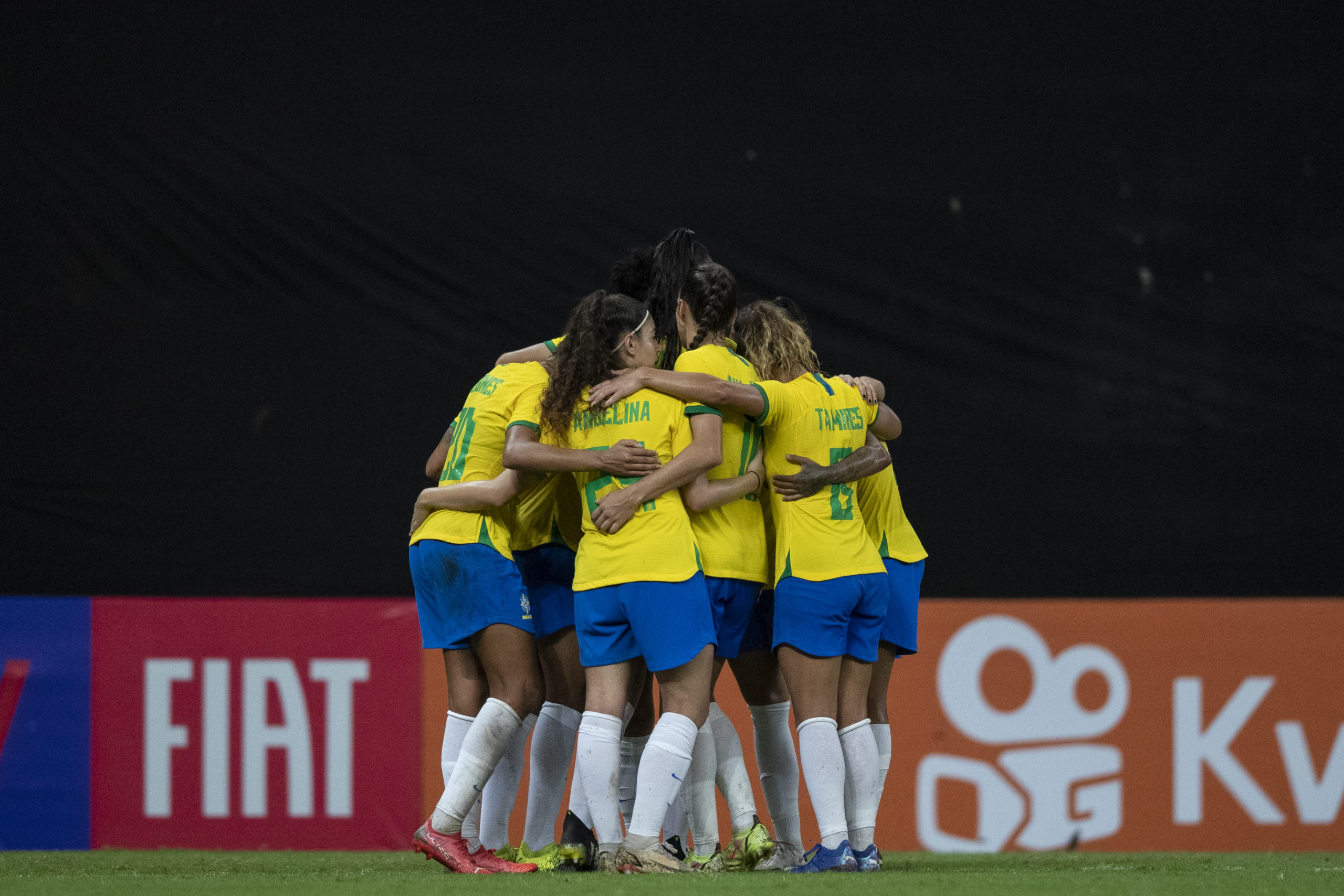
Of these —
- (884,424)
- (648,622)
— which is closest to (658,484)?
(648,622)

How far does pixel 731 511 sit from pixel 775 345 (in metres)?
0.48

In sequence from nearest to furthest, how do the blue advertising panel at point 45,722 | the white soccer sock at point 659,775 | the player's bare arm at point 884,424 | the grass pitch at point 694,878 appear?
1. the grass pitch at point 694,878
2. the white soccer sock at point 659,775
3. the player's bare arm at point 884,424
4. the blue advertising panel at point 45,722

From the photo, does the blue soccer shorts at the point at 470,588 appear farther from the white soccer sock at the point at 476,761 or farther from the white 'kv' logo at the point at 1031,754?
the white 'kv' logo at the point at 1031,754

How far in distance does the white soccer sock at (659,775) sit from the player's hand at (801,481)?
68cm

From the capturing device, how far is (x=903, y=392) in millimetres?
6344

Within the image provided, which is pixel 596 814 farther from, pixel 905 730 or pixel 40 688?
pixel 40 688

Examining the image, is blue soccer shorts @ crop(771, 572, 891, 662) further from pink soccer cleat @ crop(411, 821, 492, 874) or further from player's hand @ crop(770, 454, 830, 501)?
pink soccer cleat @ crop(411, 821, 492, 874)

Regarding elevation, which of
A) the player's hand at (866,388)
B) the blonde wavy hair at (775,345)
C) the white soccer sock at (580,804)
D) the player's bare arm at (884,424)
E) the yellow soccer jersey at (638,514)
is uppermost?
the blonde wavy hair at (775,345)

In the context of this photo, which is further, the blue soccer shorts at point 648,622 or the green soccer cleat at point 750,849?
the green soccer cleat at point 750,849

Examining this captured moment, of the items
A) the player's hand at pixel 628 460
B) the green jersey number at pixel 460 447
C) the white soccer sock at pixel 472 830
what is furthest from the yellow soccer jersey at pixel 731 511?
the white soccer sock at pixel 472 830

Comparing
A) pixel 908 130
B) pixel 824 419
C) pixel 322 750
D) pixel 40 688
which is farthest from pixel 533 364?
pixel 908 130

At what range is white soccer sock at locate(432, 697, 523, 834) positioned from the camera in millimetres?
3602

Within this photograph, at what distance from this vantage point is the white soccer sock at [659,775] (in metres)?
3.40

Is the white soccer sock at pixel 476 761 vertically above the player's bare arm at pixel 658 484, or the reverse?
the player's bare arm at pixel 658 484
